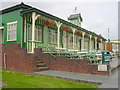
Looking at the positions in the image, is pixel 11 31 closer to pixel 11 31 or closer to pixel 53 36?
pixel 11 31

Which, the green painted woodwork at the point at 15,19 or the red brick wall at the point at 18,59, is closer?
the red brick wall at the point at 18,59

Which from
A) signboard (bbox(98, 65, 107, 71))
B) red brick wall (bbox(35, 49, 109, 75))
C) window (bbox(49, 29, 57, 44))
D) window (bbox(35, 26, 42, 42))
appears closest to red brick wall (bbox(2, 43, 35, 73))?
red brick wall (bbox(35, 49, 109, 75))

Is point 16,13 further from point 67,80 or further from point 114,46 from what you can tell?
point 114,46

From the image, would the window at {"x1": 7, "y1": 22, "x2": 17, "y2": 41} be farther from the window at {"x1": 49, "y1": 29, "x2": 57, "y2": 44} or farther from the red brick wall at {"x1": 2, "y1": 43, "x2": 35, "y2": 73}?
the window at {"x1": 49, "y1": 29, "x2": 57, "y2": 44}

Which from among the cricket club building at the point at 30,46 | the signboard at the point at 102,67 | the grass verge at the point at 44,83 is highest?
the cricket club building at the point at 30,46

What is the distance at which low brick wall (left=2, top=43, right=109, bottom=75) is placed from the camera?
8.27 metres

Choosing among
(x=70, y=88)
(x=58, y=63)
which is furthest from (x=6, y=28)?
(x=70, y=88)

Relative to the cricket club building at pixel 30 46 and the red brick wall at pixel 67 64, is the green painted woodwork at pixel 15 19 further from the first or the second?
the red brick wall at pixel 67 64

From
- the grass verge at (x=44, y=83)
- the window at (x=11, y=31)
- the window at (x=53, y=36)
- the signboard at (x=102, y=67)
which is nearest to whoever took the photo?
the grass verge at (x=44, y=83)

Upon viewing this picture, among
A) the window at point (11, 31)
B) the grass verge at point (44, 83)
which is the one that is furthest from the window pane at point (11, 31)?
the grass verge at point (44, 83)

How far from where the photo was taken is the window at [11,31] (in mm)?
11328

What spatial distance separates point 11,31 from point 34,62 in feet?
15.1

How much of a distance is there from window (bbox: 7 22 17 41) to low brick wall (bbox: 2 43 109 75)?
965 mm

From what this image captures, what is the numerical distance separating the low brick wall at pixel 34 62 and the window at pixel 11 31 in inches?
38.0
